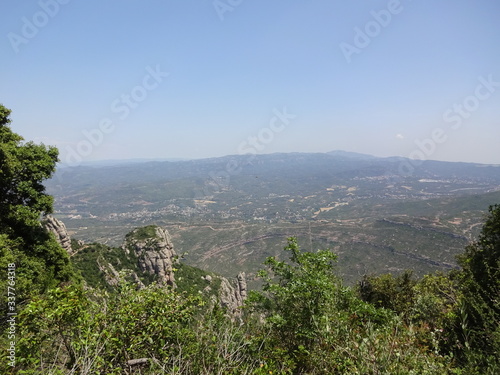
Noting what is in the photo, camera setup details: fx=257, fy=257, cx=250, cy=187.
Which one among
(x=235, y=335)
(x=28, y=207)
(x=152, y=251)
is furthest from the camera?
(x=152, y=251)

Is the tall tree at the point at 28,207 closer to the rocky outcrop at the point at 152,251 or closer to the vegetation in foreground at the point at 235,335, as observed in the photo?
the vegetation in foreground at the point at 235,335

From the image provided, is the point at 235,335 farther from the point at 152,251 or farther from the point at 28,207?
the point at 152,251

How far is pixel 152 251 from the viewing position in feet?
163

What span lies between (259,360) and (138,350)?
3.33 metres

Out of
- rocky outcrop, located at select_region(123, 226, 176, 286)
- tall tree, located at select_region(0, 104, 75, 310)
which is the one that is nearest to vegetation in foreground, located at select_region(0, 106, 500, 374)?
tall tree, located at select_region(0, 104, 75, 310)

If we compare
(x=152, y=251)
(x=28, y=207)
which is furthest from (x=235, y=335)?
(x=152, y=251)

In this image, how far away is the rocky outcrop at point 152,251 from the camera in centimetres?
4777

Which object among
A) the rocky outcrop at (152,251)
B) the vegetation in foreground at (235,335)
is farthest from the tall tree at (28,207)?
the rocky outcrop at (152,251)

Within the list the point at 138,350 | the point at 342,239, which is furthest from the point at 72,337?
the point at 342,239

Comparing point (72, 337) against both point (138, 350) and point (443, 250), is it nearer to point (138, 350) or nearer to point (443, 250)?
point (138, 350)

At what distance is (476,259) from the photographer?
1856cm

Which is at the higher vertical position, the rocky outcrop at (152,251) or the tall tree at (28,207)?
the tall tree at (28,207)

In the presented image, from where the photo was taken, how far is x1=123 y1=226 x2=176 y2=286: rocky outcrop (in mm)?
47766

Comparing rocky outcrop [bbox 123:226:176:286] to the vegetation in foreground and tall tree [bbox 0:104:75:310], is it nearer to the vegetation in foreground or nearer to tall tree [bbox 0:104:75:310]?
tall tree [bbox 0:104:75:310]
